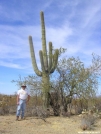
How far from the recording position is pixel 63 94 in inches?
490

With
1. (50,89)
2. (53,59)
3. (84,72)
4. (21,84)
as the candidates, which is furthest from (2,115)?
(84,72)

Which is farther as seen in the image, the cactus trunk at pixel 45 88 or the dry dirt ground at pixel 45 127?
the cactus trunk at pixel 45 88

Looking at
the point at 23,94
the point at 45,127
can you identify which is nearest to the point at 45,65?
the point at 23,94

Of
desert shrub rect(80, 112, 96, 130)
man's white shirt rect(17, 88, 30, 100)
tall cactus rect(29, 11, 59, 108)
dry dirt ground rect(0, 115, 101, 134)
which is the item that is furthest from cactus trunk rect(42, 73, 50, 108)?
desert shrub rect(80, 112, 96, 130)

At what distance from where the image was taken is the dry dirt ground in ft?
28.7

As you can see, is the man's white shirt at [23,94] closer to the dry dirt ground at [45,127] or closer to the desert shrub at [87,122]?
the dry dirt ground at [45,127]

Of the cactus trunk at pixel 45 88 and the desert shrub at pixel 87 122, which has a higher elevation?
the cactus trunk at pixel 45 88

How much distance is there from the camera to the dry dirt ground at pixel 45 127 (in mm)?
8734

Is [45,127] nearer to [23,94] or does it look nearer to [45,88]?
[23,94]

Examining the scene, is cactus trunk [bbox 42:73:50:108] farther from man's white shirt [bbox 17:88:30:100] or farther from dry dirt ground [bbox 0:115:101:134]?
dry dirt ground [bbox 0:115:101:134]

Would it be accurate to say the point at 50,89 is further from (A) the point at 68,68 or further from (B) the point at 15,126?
(B) the point at 15,126

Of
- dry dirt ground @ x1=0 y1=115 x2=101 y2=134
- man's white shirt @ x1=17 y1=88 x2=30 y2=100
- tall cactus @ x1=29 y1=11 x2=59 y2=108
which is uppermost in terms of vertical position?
tall cactus @ x1=29 y1=11 x2=59 y2=108

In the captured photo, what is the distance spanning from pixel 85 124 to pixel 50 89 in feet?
11.3

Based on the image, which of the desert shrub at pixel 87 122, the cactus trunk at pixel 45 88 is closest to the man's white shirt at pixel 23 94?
the cactus trunk at pixel 45 88
